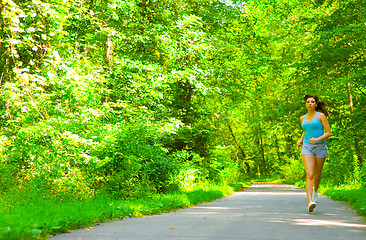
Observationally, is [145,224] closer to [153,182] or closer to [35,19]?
[153,182]

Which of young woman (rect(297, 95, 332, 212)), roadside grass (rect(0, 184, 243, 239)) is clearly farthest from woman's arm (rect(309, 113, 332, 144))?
roadside grass (rect(0, 184, 243, 239))

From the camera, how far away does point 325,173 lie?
65.1 ft

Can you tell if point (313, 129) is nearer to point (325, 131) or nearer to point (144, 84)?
point (325, 131)

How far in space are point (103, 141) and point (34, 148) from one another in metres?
1.60

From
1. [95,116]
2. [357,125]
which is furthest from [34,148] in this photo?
[357,125]

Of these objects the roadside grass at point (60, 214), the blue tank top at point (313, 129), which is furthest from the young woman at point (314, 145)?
the roadside grass at point (60, 214)

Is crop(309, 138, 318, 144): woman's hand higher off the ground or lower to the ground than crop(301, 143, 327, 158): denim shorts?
higher

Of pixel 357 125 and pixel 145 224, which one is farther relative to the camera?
pixel 357 125

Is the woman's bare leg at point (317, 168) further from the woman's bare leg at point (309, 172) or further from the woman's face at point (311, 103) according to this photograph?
the woman's face at point (311, 103)

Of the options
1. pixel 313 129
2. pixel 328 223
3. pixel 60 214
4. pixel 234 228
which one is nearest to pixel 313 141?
pixel 313 129

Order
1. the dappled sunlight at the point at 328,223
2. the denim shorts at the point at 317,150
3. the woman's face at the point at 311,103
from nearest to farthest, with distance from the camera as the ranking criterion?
1. the dappled sunlight at the point at 328,223
2. the denim shorts at the point at 317,150
3. the woman's face at the point at 311,103

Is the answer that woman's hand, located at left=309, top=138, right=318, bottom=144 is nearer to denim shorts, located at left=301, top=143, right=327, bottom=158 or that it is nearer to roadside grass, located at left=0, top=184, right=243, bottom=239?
denim shorts, located at left=301, top=143, right=327, bottom=158

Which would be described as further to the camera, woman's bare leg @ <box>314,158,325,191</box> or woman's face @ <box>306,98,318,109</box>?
woman's face @ <box>306,98,318,109</box>

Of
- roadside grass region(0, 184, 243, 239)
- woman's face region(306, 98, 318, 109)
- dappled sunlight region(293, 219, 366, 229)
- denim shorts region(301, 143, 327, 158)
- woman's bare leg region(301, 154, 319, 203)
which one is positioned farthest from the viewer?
woman's face region(306, 98, 318, 109)
